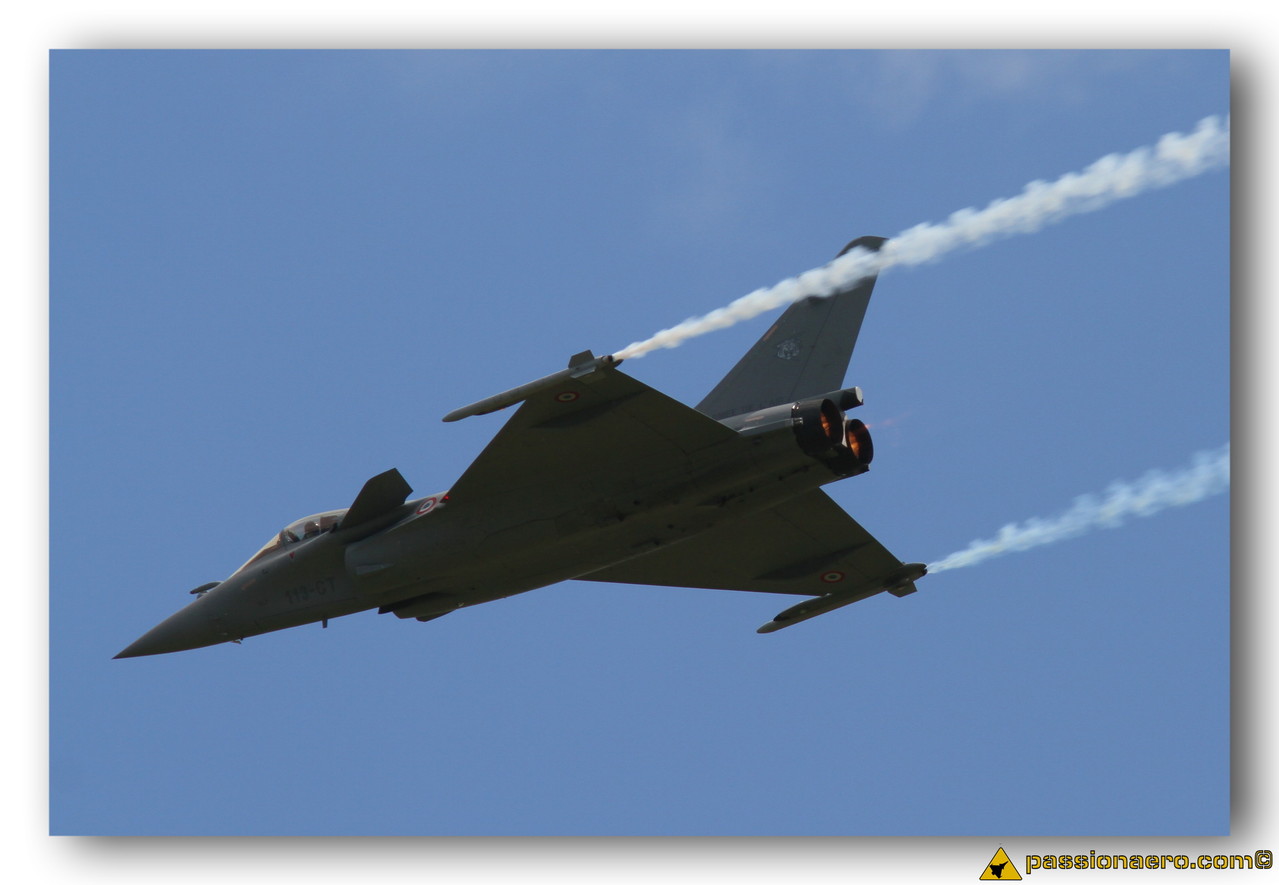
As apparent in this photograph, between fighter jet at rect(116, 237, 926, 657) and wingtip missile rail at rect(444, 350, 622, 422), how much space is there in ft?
0.06

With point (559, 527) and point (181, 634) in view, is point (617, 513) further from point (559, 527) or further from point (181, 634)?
point (181, 634)

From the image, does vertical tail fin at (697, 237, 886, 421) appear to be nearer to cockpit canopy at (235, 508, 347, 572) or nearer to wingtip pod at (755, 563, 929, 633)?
wingtip pod at (755, 563, 929, 633)

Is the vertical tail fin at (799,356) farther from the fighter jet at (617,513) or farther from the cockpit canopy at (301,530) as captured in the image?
the cockpit canopy at (301,530)

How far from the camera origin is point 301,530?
70.7 ft

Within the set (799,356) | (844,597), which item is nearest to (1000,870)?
(844,597)

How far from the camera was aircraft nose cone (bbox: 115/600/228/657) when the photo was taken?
21.8 metres

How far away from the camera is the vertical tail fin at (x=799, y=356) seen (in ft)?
65.3

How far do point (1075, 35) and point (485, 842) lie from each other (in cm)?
1117

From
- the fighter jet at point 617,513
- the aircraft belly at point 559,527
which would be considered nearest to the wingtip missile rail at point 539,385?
the fighter jet at point 617,513

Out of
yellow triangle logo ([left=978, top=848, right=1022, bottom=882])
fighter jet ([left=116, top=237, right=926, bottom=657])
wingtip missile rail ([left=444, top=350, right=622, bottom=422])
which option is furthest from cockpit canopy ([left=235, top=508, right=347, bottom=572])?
yellow triangle logo ([left=978, top=848, right=1022, bottom=882])

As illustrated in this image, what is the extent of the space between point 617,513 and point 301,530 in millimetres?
4991

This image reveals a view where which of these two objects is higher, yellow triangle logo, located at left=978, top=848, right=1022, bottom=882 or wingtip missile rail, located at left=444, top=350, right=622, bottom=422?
wingtip missile rail, located at left=444, top=350, right=622, bottom=422

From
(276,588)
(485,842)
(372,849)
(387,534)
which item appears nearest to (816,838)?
(485,842)

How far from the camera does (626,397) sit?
17.8 meters
